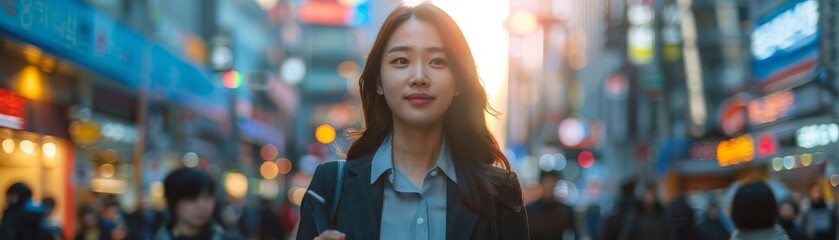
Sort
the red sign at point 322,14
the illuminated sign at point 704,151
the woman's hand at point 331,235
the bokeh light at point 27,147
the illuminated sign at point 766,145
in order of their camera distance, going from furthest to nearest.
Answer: the red sign at point 322,14, the illuminated sign at point 704,151, the illuminated sign at point 766,145, the bokeh light at point 27,147, the woman's hand at point 331,235

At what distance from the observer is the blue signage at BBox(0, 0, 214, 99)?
1497 centimetres

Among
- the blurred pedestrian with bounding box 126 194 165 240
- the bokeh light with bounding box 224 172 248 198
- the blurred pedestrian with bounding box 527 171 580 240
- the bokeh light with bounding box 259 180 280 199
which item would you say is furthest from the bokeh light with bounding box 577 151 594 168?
the blurred pedestrian with bounding box 527 171 580 240

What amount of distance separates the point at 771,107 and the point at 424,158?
95.8 feet

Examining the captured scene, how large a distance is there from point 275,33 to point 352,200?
67.7 m

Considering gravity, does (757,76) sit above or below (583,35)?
below

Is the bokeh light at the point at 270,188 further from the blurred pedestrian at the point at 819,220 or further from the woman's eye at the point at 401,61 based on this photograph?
the woman's eye at the point at 401,61

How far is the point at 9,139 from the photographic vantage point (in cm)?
1731

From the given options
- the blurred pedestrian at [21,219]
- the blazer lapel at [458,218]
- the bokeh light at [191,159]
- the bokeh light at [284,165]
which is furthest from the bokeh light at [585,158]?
the blazer lapel at [458,218]

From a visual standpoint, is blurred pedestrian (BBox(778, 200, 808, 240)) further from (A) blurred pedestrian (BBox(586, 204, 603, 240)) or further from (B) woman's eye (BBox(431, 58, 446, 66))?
(B) woman's eye (BBox(431, 58, 446, 66))

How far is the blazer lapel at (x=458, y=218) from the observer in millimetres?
3266

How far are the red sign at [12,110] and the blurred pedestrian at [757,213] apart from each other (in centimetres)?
1288

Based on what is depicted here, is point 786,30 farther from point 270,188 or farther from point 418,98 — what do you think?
point 270,188

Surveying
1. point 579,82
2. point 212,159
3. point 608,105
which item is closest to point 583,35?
point 579,82

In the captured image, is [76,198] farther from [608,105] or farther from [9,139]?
[608,105]
